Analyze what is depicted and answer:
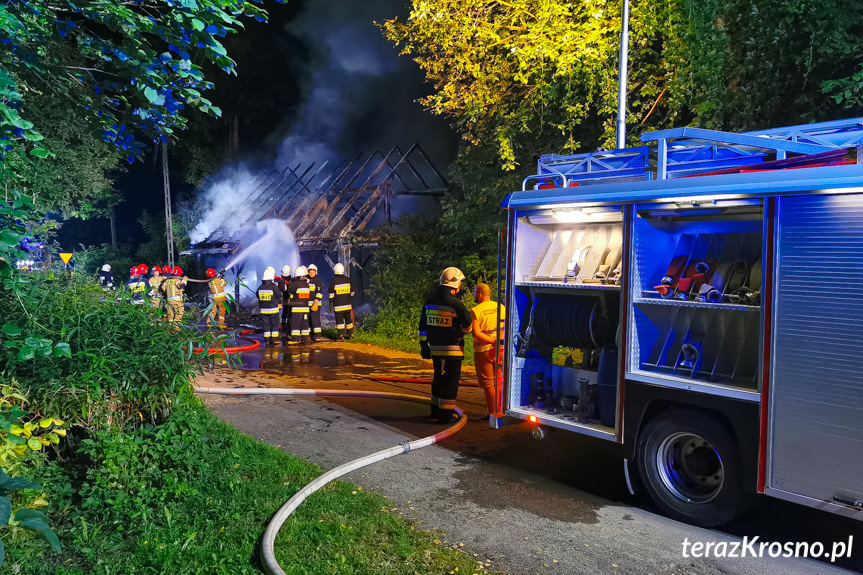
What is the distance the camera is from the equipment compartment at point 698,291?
4914mm

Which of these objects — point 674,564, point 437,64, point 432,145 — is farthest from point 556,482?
point 432,145

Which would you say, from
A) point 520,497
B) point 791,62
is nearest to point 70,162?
point 791,62

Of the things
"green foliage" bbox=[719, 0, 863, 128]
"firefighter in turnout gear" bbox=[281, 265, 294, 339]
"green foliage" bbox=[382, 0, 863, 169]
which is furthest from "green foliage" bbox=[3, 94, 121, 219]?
"green foliage" bbox=[719, 0, 863, 128]

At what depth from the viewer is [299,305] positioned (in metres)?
14.3

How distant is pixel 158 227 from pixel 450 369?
33.3 meters

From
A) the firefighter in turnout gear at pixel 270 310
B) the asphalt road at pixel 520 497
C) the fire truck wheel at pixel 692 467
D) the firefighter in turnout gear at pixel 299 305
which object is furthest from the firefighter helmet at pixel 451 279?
the firefighter in turnout gear at pixel 270 310

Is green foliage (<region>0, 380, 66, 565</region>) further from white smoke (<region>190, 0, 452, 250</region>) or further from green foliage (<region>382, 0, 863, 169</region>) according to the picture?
white smoke (<region>190, 0, 452, 250</region>)

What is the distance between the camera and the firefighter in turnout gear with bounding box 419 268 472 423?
7480mm

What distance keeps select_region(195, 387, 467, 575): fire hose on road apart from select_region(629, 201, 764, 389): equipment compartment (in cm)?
249

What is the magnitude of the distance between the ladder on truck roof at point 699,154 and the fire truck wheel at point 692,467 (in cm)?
190

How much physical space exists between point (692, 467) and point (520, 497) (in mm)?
1365

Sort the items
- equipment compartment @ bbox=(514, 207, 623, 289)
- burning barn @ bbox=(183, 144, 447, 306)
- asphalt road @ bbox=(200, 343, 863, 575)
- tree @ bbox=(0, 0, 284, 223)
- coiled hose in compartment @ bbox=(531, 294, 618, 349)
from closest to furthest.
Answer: asphalt road @ bbox=(200, 343, 863, 575) < tree @ bbox=(0, 0, 284, 223) < equipment compartment @ bbox=(514, 207, 623, 289) < coiled hose in compartment @ bbox=(531, 294, 618, 349) < burning barn @ bbox=(183, 144, 447, 306)

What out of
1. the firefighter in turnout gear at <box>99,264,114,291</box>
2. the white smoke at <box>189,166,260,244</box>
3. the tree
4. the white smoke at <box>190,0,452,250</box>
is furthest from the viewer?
the white smoke at <box>189,166,260,244</box>

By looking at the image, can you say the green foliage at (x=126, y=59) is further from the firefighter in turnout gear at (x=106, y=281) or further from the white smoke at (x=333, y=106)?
the white smoke at (x=333, y=106)
